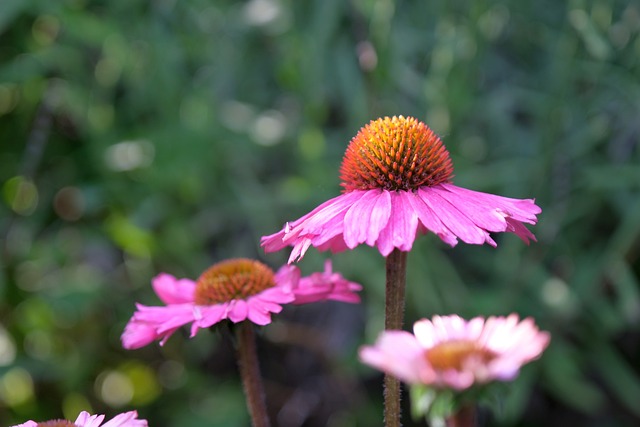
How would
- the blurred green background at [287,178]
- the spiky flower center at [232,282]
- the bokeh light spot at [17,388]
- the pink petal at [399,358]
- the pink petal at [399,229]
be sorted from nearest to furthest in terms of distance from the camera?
the pink petal at [399,358]
the pink petal at [399,229]
the spiky flower center at [232,282]
the blurred green background at [287,178]
the bokeh light spot at [17,388]

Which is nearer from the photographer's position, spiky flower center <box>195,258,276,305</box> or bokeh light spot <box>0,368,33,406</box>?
spiky flower center <box>195,258,276,305</box>

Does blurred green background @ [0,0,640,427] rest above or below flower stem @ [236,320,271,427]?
above

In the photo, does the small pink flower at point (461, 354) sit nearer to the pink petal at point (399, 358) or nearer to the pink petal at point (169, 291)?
the pink petal at point (399, 358)

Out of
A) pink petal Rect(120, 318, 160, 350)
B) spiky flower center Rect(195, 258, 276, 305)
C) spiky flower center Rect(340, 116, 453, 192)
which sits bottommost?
pink petal Rect(120, 318, 160, 350)

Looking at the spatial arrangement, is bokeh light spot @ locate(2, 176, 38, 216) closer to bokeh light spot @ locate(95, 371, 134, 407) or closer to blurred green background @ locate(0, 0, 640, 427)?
blurred green background @ locate(0, 0, 640, 427)

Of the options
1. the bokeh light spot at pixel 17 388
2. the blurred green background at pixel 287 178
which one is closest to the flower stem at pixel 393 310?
the blurred green background at pixel 287 178

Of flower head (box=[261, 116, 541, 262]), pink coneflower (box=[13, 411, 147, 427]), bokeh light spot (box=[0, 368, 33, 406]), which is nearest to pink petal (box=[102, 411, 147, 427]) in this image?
pink coneflower (box=[13, 411, 147, 427])

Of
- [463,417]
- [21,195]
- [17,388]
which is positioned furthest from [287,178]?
[463,417]
